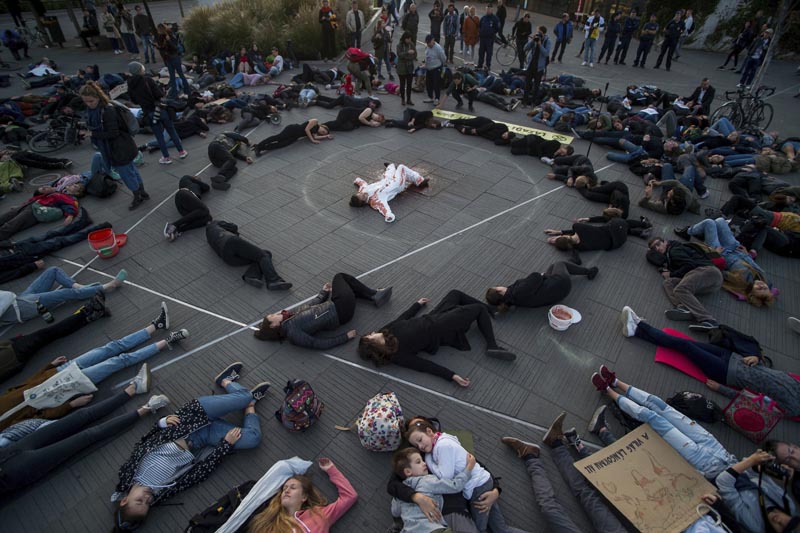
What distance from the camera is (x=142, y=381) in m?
5.25

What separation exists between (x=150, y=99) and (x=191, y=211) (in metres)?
3.15

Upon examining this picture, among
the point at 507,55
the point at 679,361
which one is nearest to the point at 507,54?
the point at 507,55

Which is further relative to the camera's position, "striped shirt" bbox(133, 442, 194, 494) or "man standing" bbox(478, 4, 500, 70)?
"man standing" bbox(478, 4, 500, 70)

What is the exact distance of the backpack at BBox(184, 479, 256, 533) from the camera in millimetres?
3848

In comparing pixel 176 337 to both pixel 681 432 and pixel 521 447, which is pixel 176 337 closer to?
pixel 521 447

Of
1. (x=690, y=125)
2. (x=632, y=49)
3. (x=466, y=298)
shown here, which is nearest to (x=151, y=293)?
(x=466, y=298)

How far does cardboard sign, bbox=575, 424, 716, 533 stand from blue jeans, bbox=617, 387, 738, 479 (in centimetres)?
9

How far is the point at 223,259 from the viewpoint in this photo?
23.7ft

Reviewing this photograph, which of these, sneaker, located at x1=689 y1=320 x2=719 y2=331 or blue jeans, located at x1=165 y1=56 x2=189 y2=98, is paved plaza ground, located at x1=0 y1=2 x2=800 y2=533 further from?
blue jeans, located at x1=165 y1=56 x2=189 y2=98

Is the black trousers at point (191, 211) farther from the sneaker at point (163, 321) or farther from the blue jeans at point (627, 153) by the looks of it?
the blue jeans at point (627, 153)

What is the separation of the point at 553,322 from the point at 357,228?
13.4 ft

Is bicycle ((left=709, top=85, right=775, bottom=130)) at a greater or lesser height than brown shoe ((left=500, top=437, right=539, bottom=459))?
greater

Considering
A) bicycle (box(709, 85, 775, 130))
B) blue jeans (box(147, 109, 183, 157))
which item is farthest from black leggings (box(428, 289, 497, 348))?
bicycle (box(709, 85, 775, 130))

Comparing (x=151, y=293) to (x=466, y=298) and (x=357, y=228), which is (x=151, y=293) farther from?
(x=466, y=298)
